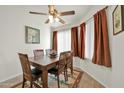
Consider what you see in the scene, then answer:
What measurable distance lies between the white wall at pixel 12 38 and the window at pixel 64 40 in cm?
189

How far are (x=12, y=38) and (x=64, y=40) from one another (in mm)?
2811

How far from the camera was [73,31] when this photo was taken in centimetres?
478

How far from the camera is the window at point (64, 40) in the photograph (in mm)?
5251

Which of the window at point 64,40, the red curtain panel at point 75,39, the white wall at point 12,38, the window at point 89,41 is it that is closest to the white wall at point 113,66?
the window at point 89,41

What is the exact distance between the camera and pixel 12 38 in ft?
10.3

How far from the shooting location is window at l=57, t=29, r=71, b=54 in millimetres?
5251

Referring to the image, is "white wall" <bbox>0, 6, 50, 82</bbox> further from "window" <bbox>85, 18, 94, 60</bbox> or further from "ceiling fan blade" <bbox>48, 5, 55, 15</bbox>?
"window" <bbox>85, 18, 94, 60</bbox>

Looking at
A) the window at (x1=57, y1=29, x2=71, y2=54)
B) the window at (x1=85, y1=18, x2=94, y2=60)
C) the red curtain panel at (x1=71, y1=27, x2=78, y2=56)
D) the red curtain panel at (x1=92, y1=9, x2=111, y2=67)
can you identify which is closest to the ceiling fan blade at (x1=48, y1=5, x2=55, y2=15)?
the red curtain panel at (x1=92, y1=9, x2=111, y2=67)

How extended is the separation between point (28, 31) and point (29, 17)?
52 centimetres

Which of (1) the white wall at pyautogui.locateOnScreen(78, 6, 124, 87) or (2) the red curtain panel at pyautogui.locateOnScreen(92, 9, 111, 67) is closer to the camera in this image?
(1) the white wall at pyautogui.locateOnScreen(78, 6, 124, 87)

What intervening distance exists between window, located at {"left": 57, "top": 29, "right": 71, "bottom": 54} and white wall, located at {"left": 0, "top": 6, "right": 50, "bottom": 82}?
189 centimetres

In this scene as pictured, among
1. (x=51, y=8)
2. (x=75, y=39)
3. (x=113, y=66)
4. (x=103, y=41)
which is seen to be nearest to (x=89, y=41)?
(x=75, y=39)

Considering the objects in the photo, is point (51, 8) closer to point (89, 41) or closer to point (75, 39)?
point (89, 41)
